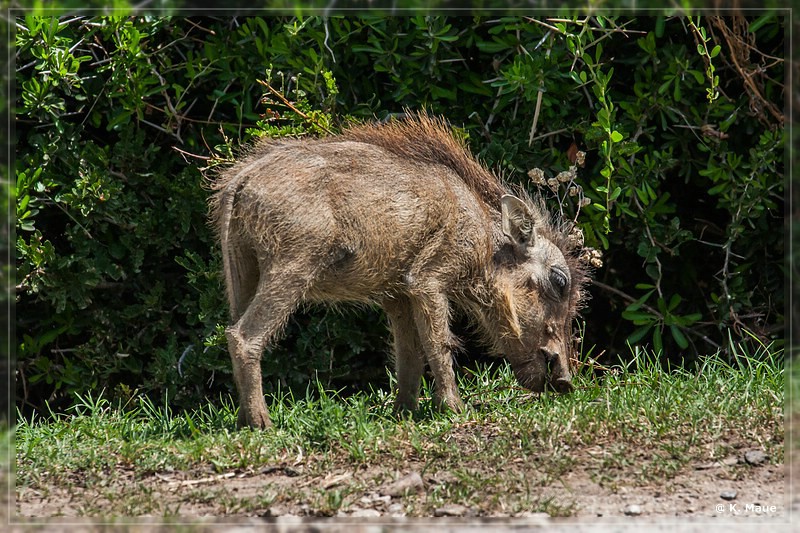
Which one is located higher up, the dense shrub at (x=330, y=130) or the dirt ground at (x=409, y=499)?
the dense shrub at (x=330, y=130)

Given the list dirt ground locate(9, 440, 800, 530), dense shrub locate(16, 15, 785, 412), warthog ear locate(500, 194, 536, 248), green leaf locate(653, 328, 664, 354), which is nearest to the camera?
dirt ground locate(9, 440, 800, 530)

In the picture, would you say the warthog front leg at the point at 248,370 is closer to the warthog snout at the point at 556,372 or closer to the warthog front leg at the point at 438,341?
the warthog front leg at the point at 438,341

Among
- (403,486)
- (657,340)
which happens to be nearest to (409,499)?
(403,486)

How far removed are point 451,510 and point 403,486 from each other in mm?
→ 338

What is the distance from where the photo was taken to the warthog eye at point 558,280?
20.2 ft

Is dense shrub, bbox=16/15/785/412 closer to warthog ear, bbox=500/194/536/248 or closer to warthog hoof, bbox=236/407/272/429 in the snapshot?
warthog ear, bbox=500/194/536/248

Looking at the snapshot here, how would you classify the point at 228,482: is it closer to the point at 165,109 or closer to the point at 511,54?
the point at 165,109

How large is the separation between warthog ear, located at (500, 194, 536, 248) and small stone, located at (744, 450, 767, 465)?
71.1 inches

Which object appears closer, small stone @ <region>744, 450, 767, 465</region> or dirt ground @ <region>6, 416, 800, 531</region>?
dirt ground @ <region>6, 416, 800, 531</region>

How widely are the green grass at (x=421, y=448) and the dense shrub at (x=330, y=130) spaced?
1182 millimetres

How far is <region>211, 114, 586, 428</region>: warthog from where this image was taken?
5457 mm

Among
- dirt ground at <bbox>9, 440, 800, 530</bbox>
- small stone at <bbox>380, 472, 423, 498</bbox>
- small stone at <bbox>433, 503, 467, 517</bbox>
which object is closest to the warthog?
dirt ground at <bbox>9, 440, 800, 530</bbox>

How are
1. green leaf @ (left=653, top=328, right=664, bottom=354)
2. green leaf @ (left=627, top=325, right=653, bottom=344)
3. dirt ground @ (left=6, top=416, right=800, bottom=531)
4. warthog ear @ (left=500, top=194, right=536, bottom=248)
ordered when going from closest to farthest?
dirt ground @ (left=6, top=416, right=800, bottom=531) < warthog ear @ (left=500, top=194, right=536, bottom=248) < green leaf @ (left=653, top=328, right=664, bottom=354) < green leaf @ (left=627, top=325, right=653, bottom=344)

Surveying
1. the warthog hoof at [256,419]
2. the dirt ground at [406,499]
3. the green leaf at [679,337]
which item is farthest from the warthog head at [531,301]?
the warthog hoof at [256,419]
